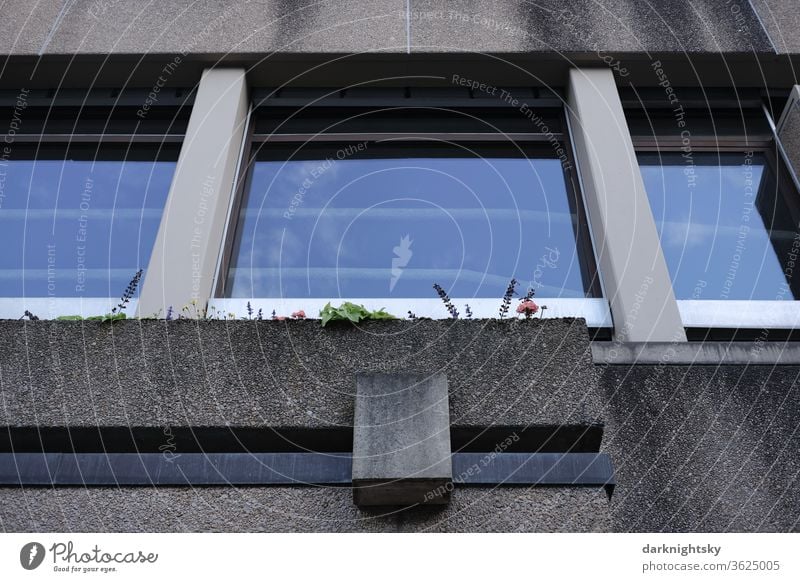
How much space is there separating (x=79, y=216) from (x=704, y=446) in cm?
541

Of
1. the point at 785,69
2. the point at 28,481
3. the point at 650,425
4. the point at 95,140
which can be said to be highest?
the point at 785,69

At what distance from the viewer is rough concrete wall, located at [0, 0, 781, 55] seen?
7539 mm

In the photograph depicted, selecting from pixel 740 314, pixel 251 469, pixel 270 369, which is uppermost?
pixel 740 314

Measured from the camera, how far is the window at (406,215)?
6.51 m

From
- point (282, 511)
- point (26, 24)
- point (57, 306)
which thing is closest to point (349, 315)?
point (282, 511)

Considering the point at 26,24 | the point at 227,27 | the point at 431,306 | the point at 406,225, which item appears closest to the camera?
the point at 431,306

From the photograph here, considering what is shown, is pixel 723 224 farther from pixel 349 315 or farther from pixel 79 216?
pixel 79 216

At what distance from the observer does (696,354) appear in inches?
197

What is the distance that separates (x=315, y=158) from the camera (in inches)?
296

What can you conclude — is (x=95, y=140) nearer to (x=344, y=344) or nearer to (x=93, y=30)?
(x=93, y=30)

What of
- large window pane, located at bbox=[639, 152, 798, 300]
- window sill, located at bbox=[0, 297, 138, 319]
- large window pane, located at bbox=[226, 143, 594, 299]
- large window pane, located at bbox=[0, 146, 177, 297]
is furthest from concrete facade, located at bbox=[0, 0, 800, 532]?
window sill, located at bbox=[0, 297, 138, 319]

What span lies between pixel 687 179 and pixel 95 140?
545cm

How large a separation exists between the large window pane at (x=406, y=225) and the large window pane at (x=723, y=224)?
864mm
